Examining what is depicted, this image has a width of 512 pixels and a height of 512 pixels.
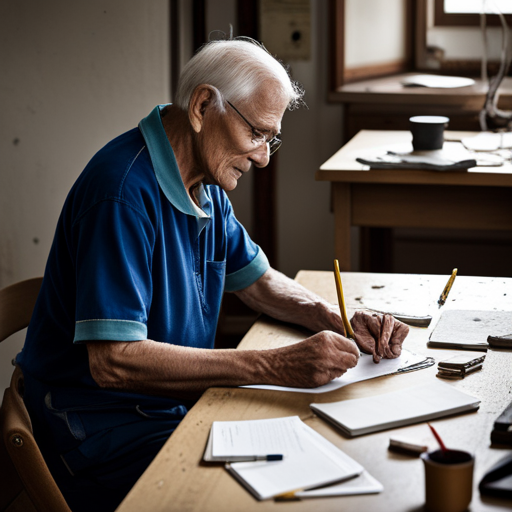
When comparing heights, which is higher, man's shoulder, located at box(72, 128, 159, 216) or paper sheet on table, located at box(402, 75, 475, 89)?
paper sheet on table, located at box(402, 75, 475, 89)

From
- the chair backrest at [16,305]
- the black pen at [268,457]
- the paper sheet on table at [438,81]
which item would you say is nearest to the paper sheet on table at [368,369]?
the black pen at [268,457]

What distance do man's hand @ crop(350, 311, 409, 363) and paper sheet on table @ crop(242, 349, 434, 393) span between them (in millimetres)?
14

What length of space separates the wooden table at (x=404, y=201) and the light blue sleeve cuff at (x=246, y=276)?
876mm

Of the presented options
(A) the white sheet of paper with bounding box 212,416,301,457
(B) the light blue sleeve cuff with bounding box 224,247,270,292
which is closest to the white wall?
(B) the light blue sleeve cuff with bounding box 224,247,270,292

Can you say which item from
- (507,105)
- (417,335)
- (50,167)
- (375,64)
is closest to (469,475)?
(417,335)

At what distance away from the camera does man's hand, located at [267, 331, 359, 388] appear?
1.30 m

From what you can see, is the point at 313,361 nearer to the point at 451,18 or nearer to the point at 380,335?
the point at 380,335

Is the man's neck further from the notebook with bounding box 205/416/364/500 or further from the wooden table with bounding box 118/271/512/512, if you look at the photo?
the notebook with bounding box 205/416/364/500

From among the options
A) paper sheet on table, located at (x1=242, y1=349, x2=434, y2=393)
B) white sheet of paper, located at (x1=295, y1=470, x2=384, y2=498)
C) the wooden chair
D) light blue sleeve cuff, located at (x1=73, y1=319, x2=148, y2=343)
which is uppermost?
light blue sleeve cuff, located at (x1=73, y1=319, x2=148, y2=343)

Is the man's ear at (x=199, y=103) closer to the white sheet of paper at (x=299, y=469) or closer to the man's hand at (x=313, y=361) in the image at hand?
the man's hand at (x=313, y=361)

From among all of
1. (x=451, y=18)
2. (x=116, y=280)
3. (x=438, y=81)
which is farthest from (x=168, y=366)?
(x=451, y=18)

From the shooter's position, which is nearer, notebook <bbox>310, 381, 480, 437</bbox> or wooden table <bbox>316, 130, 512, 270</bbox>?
notebook <bbox>310, 381, 480, 437</bbox>

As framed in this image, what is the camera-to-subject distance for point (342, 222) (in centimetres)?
270

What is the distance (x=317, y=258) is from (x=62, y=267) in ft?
7.74
